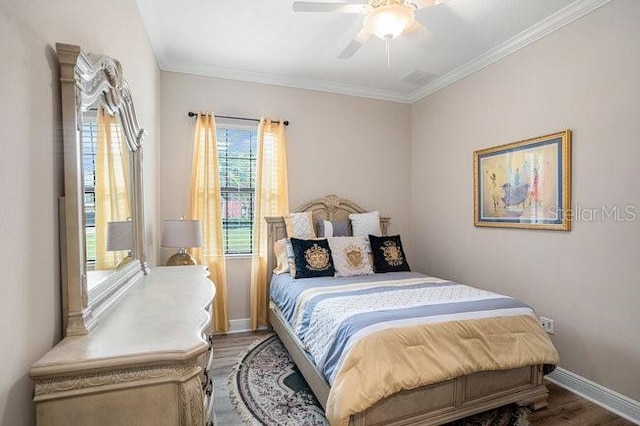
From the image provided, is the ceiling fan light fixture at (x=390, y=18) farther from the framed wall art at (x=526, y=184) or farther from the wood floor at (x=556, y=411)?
the wood floor at (x=556, y=411)

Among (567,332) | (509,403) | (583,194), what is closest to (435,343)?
(509,403)

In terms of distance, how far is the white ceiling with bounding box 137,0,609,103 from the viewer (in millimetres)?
2467

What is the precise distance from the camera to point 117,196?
1.62m

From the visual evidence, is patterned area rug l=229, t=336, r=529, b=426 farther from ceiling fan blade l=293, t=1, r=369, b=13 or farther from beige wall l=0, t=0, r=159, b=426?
ceiling fan blade l=293, t=1, r=369, b=13

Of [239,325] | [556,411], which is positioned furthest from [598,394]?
[239,325]

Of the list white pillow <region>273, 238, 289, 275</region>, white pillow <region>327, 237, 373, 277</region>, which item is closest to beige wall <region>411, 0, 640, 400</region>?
white pillow <region>327, 237, 373, 277</region>

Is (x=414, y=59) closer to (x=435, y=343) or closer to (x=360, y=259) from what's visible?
(x=360, y=259)

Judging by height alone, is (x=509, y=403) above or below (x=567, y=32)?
below

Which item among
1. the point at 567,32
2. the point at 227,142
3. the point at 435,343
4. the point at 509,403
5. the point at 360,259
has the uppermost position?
the point at 567,32

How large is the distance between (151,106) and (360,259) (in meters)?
2.41

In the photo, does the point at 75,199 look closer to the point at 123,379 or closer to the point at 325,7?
the point at 123,379

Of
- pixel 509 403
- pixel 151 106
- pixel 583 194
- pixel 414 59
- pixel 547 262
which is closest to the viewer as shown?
pixel 509 403

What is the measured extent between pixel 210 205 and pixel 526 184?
3056mm

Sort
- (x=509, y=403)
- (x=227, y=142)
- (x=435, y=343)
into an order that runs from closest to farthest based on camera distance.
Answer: (x=435, y=343) → (x=509, y=403) → (x=227, y=142)
